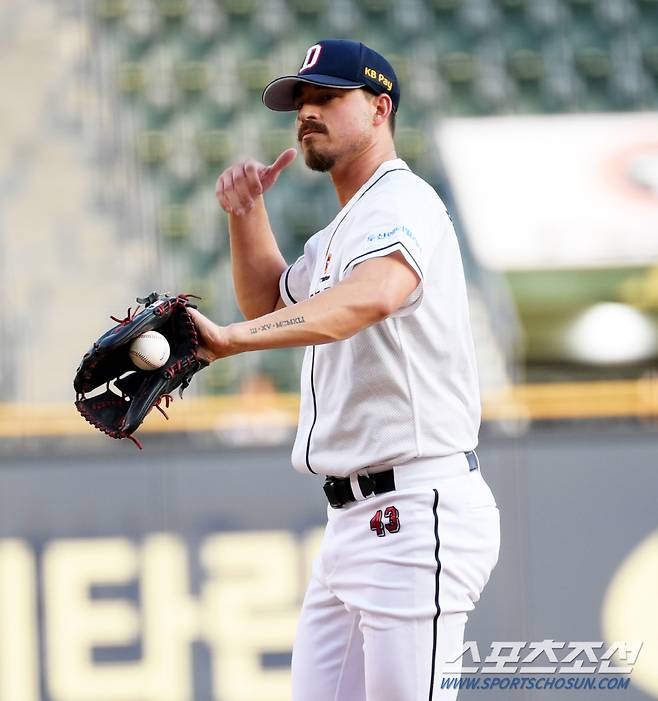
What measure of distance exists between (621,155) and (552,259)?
1.47 metres

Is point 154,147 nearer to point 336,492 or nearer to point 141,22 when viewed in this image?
point 141,22

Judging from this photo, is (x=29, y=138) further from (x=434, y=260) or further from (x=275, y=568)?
(x=434, y=260)

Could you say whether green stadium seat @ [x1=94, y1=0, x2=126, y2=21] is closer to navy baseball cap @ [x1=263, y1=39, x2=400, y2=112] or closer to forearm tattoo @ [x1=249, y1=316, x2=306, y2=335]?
navy baseball cap @ [x1=263, y1=39, x2=400, y2=112]

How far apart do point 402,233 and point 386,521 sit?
1.79ft

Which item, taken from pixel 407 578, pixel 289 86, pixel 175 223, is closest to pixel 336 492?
pixel 407 578

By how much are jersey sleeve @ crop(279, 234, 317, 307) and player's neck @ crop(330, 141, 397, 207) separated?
0.27 m

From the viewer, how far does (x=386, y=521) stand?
2.34 metres

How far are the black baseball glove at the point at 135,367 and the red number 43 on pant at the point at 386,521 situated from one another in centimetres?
45

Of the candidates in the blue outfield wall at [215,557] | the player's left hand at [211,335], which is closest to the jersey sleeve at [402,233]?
the player's left hand at [211,335]

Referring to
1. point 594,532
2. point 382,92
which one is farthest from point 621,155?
point 382,92

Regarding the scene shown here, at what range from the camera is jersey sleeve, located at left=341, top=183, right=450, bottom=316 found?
224cm

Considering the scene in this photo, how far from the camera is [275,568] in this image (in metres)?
5.18

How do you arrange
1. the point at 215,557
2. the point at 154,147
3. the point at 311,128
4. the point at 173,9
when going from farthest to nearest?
the point at 173,9
the point at 154,147
the point at 215,557
the point at 311,128

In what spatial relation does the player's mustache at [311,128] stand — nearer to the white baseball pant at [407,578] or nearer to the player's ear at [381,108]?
the player's ear at [381,108]
